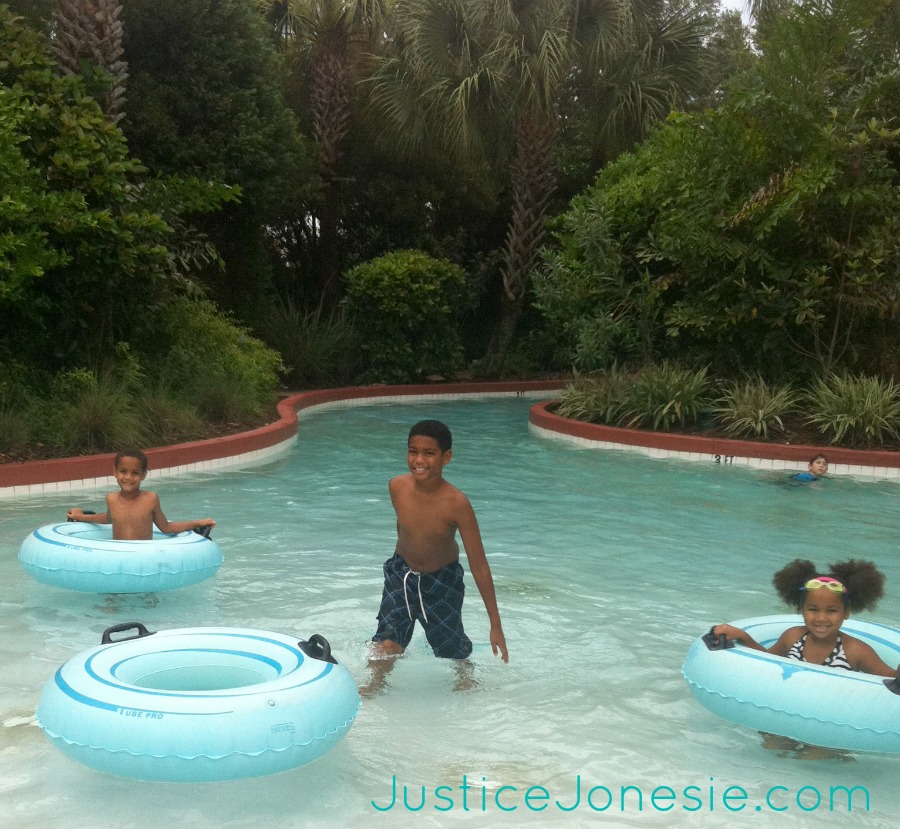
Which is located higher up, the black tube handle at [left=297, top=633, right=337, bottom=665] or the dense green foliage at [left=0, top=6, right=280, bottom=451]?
the dense green foliage at [left=0, top=6, right=280, bottom=451]

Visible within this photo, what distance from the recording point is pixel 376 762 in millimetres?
4562

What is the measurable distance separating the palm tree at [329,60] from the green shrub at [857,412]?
12.6m

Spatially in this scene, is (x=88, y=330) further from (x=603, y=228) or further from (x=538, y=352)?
(x=538, y=352)

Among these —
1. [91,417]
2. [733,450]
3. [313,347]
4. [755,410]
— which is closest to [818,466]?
[733,450]

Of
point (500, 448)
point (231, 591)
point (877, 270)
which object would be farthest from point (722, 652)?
point (877, 270)

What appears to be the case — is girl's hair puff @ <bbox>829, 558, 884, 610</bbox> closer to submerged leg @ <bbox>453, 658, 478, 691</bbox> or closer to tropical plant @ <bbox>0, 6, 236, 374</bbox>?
submerged leg @ <bbox>453, 658, 478, 691</bbox>

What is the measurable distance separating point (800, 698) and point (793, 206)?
10392 millimetres

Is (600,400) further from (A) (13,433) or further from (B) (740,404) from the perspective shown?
(A) (13,433)

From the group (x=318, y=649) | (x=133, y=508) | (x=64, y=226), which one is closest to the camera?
(x=318, y=649)

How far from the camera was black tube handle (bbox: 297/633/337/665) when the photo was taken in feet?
14.8

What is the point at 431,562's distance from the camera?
505 cm

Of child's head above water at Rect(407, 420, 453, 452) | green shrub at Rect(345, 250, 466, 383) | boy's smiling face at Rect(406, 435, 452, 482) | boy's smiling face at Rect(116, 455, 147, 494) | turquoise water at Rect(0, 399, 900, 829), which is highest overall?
green shrub at Rect(345, 250, 466, 383)

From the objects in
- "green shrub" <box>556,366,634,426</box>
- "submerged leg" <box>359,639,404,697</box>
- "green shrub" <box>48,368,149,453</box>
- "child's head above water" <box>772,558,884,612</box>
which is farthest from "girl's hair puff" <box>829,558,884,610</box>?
"green shrub" <box>556,366,634,426</box>

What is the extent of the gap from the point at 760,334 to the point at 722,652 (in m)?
11.3
